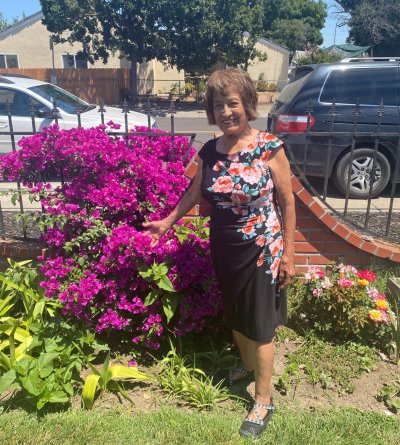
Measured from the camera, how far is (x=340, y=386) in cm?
260

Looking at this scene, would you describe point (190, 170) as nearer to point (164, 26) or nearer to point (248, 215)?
point (248, 215)

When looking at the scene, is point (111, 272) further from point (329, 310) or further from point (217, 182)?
point (329, 310)

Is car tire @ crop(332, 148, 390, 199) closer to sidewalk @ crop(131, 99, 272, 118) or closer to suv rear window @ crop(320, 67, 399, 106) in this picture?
suv rear window @ crop(320, 67, 399, 106)

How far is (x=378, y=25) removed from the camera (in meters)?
34.4

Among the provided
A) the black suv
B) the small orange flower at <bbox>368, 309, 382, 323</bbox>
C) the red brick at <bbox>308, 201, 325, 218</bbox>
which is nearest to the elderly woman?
the small orange flower at <bbox>368, 309, 382, 323</bbox>

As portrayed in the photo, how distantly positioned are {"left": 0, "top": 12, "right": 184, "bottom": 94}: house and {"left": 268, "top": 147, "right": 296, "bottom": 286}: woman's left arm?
29399 millimetres

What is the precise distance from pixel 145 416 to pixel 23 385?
2.13ft

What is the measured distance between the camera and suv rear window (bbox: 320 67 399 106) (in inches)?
233

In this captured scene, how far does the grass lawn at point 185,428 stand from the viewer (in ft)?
7.21

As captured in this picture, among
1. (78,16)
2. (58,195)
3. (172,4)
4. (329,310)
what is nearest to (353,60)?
(329,310)

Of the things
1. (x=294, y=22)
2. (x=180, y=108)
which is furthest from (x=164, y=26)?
(x=294, y=22)

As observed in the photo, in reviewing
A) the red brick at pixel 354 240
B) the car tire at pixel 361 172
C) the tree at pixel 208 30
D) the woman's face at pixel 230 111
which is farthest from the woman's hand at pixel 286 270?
the tree at pixel 208 30

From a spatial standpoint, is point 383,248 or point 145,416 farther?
point 383,248

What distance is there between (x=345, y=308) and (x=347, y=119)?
11.9 feet
